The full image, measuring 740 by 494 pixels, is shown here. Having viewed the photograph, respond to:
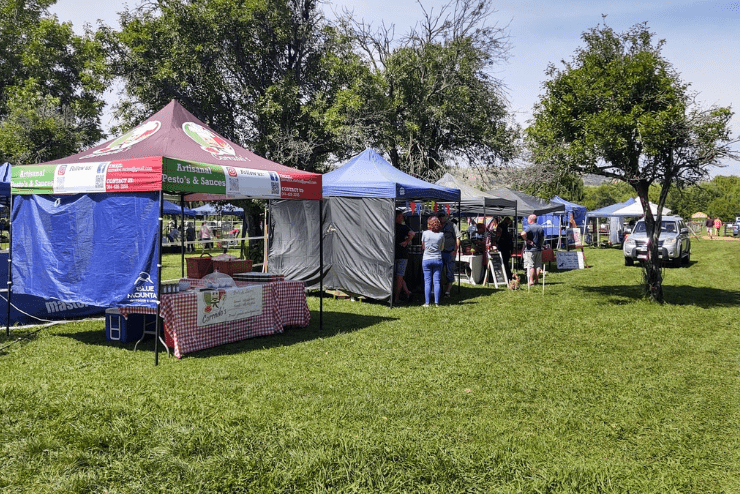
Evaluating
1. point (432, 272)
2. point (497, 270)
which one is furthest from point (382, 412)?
point (497, 270)

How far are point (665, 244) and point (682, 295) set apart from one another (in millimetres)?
8253

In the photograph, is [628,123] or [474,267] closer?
[628,123]

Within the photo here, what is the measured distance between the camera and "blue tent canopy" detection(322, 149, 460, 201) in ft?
35.6

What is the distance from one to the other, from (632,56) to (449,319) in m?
6.45

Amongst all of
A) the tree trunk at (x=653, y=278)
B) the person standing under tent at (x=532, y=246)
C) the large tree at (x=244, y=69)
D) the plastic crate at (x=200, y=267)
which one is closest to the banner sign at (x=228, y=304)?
the plastic crate at (x=200, y=267)

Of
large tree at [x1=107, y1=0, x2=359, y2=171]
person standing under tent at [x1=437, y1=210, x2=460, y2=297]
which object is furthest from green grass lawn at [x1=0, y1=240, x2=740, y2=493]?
large tree at [x1=107, y1=0, x2=359, y2=171]

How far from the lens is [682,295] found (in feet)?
43.2

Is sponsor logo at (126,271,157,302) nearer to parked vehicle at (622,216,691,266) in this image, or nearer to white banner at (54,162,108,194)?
white banner at (54,162,108,194)

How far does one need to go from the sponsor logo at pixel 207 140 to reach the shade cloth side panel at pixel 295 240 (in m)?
4.13

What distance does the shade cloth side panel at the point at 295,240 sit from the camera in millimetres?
12515

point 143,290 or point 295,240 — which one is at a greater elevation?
point 295,240

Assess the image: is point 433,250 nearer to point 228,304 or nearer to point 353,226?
point 353,226

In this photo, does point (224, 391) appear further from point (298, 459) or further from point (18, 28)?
point (18, 28)

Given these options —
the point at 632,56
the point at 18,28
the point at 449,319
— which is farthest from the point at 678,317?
the point at 18,28
